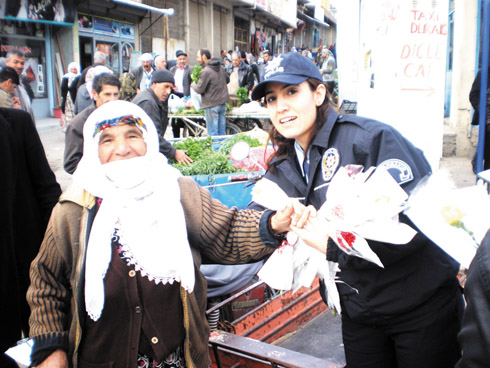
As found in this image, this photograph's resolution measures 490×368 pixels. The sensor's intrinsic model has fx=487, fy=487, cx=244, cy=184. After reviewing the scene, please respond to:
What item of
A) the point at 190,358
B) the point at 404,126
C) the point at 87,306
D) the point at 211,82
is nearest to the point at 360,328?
the point at 190,358

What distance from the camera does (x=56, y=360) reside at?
6.27 feet

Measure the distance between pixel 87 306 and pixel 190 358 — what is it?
0.48 meters

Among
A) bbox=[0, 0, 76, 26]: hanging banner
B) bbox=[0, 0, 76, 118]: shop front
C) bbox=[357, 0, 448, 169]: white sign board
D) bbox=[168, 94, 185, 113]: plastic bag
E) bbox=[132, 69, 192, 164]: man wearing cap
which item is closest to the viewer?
bbox=[357, 0, 448, 169]: white sign board

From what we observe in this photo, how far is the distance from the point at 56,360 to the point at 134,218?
0.63 meters

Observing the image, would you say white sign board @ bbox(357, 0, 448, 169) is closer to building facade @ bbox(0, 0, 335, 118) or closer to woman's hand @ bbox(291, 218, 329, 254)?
woman's hand @ bbox(291, 218, 329, 254)

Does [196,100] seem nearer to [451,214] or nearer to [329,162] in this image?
[329,162]

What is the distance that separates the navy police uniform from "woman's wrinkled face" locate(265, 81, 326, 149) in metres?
0.08

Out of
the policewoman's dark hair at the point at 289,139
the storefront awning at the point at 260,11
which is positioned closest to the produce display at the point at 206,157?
the policewoman's dark hair at the point at 289,139

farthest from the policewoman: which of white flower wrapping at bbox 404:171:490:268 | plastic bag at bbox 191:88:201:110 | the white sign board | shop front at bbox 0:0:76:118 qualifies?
shop front at bbox 0:0:76:118

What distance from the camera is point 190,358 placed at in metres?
2.02

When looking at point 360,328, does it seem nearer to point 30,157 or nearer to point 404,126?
point 30,157

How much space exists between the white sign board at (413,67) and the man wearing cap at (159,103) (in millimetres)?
2500

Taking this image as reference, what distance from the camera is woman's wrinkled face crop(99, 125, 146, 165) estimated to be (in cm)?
206

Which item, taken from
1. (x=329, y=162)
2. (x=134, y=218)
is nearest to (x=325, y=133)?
(x=329, y=162)
